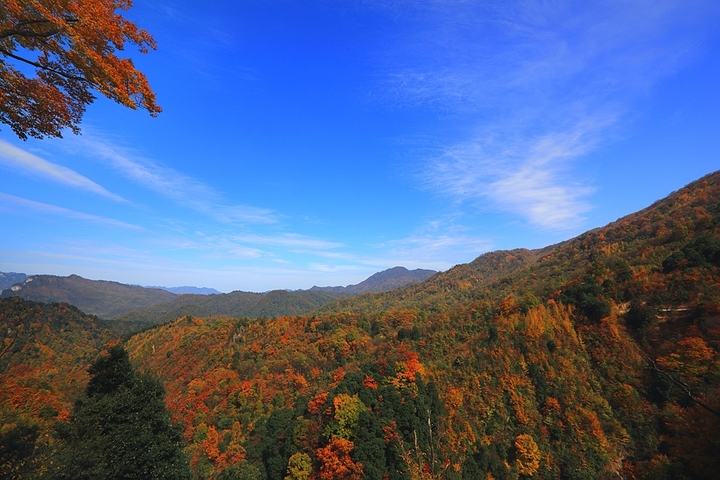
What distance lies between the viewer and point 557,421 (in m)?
28.8

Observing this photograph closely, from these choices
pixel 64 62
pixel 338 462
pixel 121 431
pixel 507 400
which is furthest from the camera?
pixel 507 400

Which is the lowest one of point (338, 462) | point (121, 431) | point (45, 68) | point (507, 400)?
point (338, 462)

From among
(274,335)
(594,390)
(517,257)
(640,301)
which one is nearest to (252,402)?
(274,335)

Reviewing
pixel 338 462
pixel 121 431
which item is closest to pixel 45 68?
pixel 121 431

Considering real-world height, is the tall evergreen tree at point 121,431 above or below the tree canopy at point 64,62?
below

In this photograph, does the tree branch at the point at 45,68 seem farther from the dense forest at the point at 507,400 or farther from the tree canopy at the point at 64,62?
the dense forest at the point at 507,400

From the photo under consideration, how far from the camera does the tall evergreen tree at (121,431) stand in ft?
45.1

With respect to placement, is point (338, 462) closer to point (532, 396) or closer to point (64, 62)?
point (532, 396)

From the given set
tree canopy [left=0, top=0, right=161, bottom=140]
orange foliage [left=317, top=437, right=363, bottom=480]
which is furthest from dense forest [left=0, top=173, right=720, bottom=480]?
tree canopy [left=0, top=0, right=161, bottom=140]

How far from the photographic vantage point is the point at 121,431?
16094 millimetres

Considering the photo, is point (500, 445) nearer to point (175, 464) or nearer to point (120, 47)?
point (175, 464)

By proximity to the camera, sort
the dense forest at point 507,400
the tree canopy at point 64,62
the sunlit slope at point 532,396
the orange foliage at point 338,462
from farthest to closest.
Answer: the sunlit slope at point 532,396 → the orange foliage at point 338,462 → the dense forest at point 507,400 → the tree canopy at point 64,62

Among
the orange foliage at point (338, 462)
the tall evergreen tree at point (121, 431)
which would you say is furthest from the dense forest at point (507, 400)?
the tall evergreen tree at point (121, 431)

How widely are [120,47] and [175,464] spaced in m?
21.1
